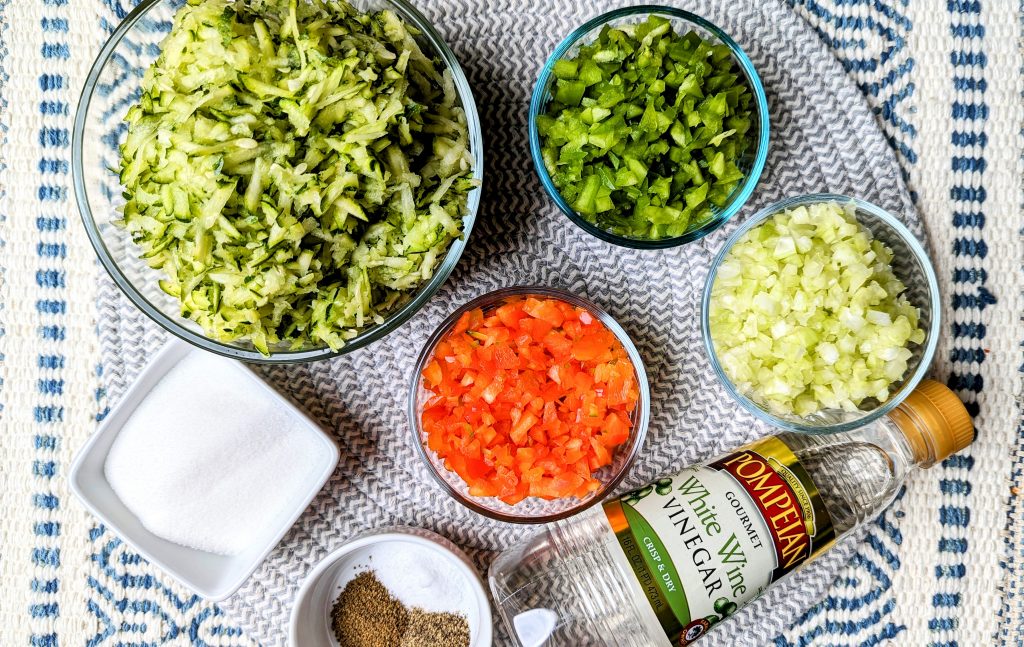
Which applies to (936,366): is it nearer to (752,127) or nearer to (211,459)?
(752,127)

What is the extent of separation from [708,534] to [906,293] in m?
0.61

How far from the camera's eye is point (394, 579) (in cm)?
156

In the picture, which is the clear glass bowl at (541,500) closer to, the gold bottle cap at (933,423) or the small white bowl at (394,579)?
the small white bowl at (394,579)

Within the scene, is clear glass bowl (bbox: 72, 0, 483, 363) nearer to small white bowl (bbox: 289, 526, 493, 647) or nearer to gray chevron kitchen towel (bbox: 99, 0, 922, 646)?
gray chevron kitchen towel (bbox: 99, 0, 922, 646)

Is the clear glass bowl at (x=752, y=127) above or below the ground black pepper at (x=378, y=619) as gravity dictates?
above

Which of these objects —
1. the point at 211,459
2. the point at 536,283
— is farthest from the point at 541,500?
the point at 211,459

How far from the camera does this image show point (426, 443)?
152 cm

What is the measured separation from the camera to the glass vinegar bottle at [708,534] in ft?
4.51

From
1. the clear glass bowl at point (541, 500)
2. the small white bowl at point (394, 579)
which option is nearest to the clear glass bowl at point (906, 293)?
the clear glass bowl at point (541, 500)

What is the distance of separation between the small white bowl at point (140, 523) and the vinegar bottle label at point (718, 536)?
602mm

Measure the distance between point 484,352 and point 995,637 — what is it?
125cm

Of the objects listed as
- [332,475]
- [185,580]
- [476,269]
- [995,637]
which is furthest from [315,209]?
→ [995,637]

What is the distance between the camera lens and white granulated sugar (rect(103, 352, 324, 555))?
1.49 m

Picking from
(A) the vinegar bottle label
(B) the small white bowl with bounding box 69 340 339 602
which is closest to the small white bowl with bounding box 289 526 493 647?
(B) the small white bowl with bounding box 69 340 339 602
